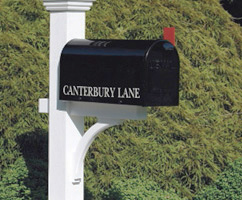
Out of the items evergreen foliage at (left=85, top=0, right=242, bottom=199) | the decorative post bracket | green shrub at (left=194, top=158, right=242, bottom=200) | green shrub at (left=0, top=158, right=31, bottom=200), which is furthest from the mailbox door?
green shrub at (left=194, top=158, right=242, bottom=200)

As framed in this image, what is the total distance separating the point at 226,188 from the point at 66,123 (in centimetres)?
279

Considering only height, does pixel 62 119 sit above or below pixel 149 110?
above

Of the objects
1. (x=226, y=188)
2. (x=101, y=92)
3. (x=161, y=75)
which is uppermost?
(x=161, y=75)

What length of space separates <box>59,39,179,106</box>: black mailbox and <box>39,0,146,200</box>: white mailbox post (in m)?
0.09

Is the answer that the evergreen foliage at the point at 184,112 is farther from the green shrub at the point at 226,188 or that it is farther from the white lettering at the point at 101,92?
the white lettering at the point at 101,92

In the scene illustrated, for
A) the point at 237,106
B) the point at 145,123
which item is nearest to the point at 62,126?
the point at 145,123

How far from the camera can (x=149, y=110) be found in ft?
22.2

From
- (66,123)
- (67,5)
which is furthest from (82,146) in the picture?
(67,5)

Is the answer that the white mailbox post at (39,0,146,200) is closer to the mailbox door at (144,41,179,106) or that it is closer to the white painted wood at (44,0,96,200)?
the white painted wood at (44,0,96,200)

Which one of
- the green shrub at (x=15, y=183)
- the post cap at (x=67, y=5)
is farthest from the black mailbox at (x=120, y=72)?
the green shrub at (x=15, y=183)

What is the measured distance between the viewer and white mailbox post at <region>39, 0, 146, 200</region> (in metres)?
4.30

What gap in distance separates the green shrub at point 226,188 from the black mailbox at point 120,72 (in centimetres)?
271

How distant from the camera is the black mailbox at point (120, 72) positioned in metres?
3.95

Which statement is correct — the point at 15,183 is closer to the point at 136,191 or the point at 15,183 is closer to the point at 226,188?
the point at 136,191
